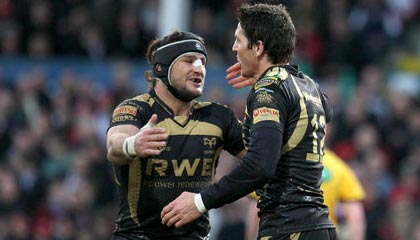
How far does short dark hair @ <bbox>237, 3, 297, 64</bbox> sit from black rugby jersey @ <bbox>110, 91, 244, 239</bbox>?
0.84 metres

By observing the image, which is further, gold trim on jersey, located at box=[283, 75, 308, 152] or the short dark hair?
the short dark hair

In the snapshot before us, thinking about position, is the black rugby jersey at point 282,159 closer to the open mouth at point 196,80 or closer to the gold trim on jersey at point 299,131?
the gold trim on jersey at point 299,131

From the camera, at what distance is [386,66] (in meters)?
17.3

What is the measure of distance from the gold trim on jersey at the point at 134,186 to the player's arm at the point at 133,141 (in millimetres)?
108

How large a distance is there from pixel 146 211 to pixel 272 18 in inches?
58.2

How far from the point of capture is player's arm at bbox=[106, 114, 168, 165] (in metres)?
6.72

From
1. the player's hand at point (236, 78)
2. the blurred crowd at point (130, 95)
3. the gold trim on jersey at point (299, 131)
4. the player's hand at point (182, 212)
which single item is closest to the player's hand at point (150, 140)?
the player's hand at point (182, 212)

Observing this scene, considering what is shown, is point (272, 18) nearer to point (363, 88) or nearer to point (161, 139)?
point (161, 139)

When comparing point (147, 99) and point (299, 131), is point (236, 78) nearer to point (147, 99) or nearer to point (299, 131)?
point (147, 99)

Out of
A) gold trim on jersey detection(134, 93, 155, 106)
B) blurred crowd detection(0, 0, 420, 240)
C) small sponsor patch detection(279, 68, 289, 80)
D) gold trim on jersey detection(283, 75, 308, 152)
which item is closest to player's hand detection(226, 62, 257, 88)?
gold trim on jersey detection(134, 93, 155, 106)

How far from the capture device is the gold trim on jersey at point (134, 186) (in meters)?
7.34

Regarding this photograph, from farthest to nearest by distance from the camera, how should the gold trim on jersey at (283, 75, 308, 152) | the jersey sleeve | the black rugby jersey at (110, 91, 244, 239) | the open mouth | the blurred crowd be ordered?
1. the blurred crowd
2. the open mouth
3. the black rugby jersey at (110, 91, 244, 239)
4. the gold trim on jersey at (283, 75, 308, 152)
5. the jersey sleeve

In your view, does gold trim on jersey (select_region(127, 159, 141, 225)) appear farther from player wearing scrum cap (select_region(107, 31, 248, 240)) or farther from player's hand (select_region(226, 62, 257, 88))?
player's hand (select_region(226, 62, 257, 88))

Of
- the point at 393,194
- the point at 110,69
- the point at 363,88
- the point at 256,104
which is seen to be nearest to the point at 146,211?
the point at 256,104
